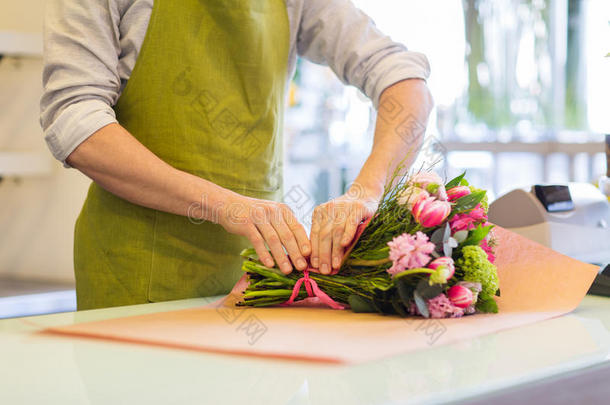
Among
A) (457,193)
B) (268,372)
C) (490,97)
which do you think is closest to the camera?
(268,372)

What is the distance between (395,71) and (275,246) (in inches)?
20.2

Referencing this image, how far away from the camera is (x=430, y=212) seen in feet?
2.58

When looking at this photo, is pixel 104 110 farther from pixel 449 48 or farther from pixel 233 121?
pixel 449 48

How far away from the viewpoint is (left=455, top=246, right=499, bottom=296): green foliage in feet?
2.61

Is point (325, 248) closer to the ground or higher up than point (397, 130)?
closer to the ground

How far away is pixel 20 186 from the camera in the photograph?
2426mm

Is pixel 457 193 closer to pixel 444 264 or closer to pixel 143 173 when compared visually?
pixel 444 264

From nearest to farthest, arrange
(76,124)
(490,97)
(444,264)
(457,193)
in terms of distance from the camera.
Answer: (444,264) < (457,193) < (76,124) < (490,97)

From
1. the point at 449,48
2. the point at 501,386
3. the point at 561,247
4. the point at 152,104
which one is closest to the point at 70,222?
the point at 152,104

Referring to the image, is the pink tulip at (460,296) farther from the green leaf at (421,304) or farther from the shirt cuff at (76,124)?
the shirt cuff at (76,124)

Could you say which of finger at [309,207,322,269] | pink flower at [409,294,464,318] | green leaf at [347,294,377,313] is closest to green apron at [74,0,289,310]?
finger at [309,207,322,269]

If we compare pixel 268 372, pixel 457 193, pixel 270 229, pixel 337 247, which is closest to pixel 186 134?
pixel 270 229

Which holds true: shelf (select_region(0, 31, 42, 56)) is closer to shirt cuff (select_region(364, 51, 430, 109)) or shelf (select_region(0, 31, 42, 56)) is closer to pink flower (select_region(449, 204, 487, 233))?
shirt cuff (select_region(364, 51, 430, 109))

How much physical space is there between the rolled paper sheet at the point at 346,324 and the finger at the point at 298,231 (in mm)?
84
